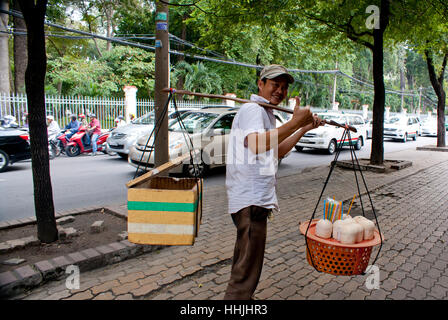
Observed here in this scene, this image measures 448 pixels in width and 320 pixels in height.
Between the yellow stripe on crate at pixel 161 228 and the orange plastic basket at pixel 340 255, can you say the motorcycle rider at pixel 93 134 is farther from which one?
the orange plastic basket at pixel 340 255

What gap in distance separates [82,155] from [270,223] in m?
9.50

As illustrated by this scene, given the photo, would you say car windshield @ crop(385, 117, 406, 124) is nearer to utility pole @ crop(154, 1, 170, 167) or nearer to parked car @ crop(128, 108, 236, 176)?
parked car @ crop(128, 108, 236, 176)

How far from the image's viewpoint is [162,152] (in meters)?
5.32

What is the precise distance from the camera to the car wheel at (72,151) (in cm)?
1155

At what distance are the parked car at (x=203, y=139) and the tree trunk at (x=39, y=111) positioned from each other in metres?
4.13

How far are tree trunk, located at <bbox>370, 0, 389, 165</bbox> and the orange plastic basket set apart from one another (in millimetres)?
7854

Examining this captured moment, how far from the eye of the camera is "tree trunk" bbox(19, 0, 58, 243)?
11.2ft

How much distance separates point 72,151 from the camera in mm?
11680

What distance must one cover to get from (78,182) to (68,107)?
9.34 metres

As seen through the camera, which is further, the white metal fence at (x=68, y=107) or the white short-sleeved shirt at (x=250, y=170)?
the white metal fence at (x=68, y=107)

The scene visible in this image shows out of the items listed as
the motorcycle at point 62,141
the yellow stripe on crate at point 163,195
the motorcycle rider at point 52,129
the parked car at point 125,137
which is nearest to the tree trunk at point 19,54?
the motorcycle rider at point 52,129

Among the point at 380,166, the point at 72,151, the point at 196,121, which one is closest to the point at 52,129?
the point at 72,151

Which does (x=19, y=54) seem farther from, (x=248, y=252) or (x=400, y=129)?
(x=400, y=129)
